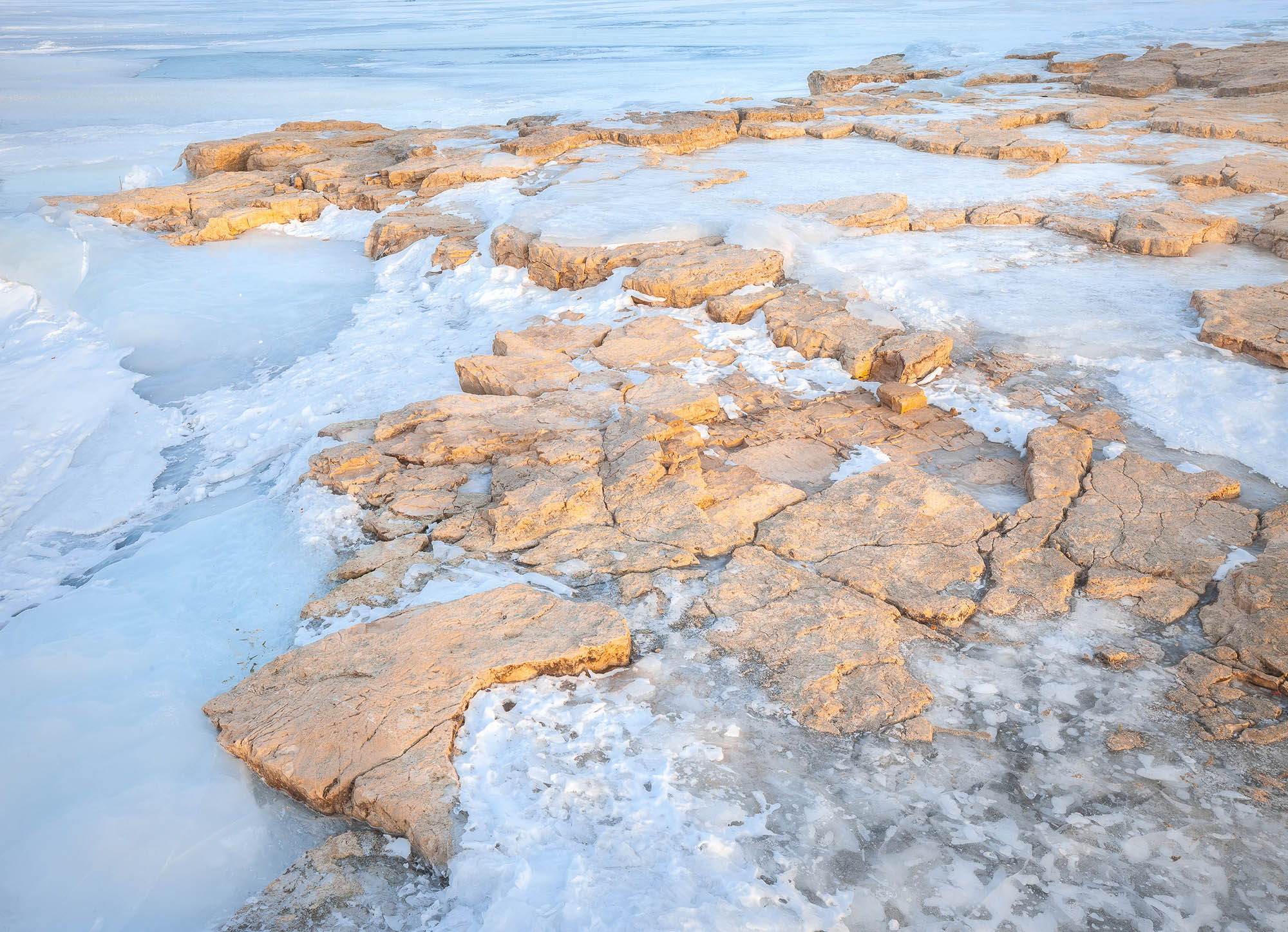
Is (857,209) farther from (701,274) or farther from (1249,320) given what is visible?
(1249,320)

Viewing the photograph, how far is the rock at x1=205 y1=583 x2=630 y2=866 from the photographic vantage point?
9.09 ft

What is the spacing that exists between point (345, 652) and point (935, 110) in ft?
41.7

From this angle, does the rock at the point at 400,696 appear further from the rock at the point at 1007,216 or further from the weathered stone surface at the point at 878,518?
the rock at the point at 1007,216

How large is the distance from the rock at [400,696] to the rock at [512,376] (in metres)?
2.16

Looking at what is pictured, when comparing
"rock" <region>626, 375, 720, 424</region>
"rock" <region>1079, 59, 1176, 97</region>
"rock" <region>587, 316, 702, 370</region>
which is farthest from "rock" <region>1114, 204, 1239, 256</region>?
"rock" <region>1079, 59, 1176, 97</region>

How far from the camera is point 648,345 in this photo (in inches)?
237

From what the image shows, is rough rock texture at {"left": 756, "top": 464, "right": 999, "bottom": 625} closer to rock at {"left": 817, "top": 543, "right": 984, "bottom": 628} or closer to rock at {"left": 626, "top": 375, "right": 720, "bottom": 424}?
rock at {"left": 817, "top": 543, "right": 984, "bottom": 628}

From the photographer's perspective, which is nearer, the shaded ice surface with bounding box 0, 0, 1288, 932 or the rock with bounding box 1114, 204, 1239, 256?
the shaded ice surface with bounding box 0, 0, 1288, 932

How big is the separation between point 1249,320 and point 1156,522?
8.69ft

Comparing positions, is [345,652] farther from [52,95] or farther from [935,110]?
[52,95]

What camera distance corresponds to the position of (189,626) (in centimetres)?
377

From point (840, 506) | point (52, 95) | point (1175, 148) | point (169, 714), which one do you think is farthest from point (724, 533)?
point (52, 95)

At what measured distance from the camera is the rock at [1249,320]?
5129 mm

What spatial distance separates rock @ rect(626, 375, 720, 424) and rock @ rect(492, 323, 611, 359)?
2.92 ft
